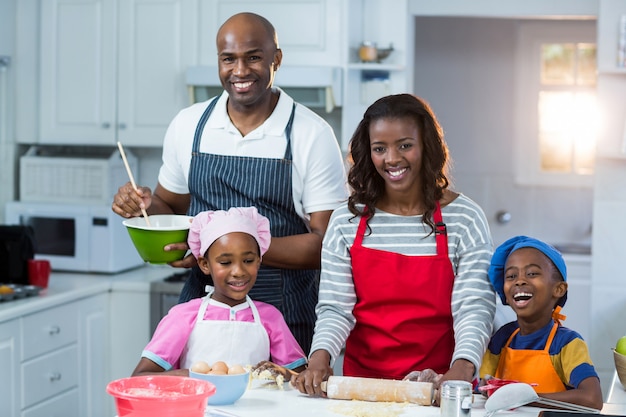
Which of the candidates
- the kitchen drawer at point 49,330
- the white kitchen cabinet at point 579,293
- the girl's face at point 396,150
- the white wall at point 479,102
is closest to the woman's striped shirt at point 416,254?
the girl's face at point 396,150

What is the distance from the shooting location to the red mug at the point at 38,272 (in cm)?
393

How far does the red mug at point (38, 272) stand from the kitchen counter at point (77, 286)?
0.04 meters

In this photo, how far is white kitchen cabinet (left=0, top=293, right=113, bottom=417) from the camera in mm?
3662

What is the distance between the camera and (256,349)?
2.24 metres

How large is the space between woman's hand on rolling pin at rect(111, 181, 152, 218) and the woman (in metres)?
0.46

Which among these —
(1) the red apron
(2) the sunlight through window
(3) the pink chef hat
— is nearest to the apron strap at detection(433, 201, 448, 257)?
(1) the red apron

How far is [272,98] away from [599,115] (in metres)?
2.21

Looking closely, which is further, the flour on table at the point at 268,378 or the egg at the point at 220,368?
the flour on table at the point at 268,378

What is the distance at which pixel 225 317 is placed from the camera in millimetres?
2264

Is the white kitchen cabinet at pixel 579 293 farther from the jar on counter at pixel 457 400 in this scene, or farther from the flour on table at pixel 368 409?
the jar on counter at pixel 457 400

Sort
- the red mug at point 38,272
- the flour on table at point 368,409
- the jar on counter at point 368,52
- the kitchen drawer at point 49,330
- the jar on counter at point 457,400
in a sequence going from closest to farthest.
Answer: the jar on counter at point 457,400 → the flour on table at point 368,409 → the kitchen drawer at point 49,330 → the red mug at point 38,272 → the jar on counter at point 368,52

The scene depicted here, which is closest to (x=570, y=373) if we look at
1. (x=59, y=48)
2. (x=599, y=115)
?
(x=599, y=115)

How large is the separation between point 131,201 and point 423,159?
71 cm

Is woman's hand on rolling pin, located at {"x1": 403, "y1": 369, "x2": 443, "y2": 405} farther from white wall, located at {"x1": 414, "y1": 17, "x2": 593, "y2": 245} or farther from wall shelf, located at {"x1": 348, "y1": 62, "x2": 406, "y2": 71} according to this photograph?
white wall, located at {"x1": 414, "y1": 17, "x2": 593, "y2": 245}
